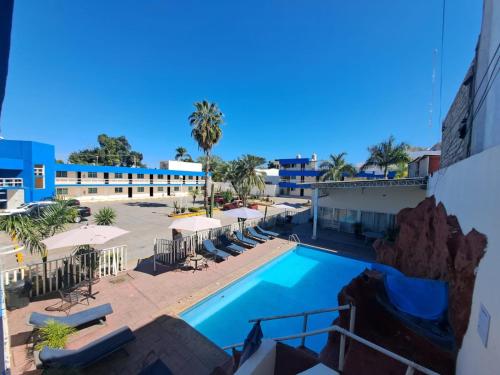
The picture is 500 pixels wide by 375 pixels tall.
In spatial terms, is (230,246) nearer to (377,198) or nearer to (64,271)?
(64,271)

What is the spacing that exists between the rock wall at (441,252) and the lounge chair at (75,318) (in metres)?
8.47

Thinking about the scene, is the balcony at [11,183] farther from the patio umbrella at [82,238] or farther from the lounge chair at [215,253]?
the lounge chair at [215,253]

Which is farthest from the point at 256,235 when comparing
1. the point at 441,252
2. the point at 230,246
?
the point at 441,252

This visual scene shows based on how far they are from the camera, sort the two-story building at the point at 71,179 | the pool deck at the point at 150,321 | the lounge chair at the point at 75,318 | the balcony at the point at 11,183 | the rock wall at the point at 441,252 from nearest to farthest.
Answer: the rock wall at the point at 441,252
the pool deck at the point at 150,321
the lounge chair at the point at 75,318
the balcony at the point at 11,183
the two-story building at the point at 71,179

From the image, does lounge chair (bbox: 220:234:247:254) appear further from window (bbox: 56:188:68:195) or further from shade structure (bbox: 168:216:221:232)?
window (bbox: 56:188:68:195)

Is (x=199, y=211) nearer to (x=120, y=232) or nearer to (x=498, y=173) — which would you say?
(x=120, y=232)

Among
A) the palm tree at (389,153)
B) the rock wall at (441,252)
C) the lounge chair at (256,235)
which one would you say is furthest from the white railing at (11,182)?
the palm tree at (389,153)

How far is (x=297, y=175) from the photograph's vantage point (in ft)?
160

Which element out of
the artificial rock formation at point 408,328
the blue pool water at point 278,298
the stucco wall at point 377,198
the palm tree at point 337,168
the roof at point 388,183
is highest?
the palm tree at point 337,168

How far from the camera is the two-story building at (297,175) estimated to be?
47281 millimetres

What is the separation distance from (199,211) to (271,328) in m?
20.9

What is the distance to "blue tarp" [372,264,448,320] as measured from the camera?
4.63 metres

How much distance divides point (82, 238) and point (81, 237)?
74 millimetres

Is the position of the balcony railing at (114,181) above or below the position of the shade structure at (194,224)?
above
